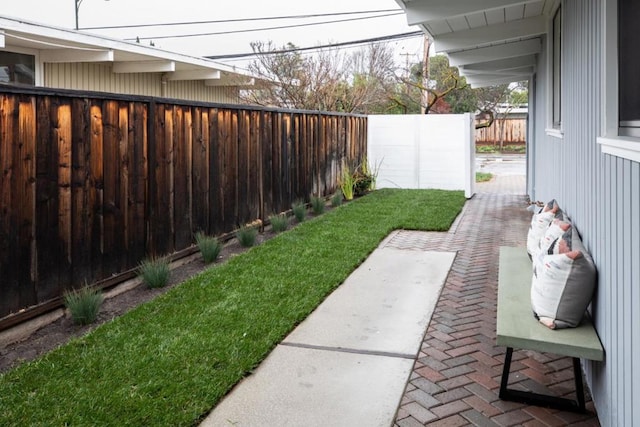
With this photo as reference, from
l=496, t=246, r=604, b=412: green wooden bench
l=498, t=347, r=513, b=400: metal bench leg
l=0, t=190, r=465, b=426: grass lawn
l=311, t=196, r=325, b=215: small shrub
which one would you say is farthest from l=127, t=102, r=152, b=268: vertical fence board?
l=311, t=196, r=325, b=215: small shrub

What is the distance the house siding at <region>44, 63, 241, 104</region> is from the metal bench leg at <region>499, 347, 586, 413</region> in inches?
331

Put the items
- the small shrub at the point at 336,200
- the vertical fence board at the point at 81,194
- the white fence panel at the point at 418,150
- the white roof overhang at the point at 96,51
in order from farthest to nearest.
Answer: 1. the white fence panel at the point at 418,150
2. the small shrub at the point at 336,200
3. the white roof overhang at the point at 96,51
4. the vertical fence board at the point at 81,194

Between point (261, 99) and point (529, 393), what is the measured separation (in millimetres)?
12310

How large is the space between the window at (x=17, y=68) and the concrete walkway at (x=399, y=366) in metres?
6.34

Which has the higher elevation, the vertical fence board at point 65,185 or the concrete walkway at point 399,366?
the vertical fence board at point 65,185

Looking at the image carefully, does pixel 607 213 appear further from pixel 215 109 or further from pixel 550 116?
pixel 215 109

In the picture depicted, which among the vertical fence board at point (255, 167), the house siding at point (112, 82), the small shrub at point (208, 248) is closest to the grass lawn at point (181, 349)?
the small shrub at point (208, 248)

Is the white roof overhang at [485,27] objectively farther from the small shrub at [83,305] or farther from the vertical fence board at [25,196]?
the small shrub at [83,305]

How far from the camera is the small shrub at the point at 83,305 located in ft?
14.0

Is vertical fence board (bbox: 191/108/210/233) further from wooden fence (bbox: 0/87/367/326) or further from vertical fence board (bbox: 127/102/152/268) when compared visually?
vertical fence board (bbox: 127/102/152/268)

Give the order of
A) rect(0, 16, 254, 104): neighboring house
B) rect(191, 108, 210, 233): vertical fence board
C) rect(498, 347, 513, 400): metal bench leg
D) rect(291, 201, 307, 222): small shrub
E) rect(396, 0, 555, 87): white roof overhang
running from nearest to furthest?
rect(498, 347, 513, 400): metal bench leg < rect(396, 0, 555, 87): white roof overhang < rect(191, 108, 210, 233): vertical fence board < rect(0, 16, 254, 104): neighboring house < rect(291, 201, 307, 222): small shrub

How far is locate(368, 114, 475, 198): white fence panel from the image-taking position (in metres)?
13.7

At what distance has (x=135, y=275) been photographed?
17.7ft

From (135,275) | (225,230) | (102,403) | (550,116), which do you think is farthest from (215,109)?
(102,403)
